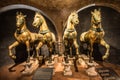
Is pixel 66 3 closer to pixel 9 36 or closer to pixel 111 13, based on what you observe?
pixel 111 13

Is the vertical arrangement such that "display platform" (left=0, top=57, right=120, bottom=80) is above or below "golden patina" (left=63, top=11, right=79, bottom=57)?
below

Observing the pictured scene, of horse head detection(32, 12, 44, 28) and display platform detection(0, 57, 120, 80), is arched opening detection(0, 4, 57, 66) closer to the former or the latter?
display platform detection(0, 57, 120, 80)

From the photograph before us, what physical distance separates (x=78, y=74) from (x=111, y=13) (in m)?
2.45

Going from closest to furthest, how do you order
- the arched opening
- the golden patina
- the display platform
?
the display platform < the golden patina < the arched opening

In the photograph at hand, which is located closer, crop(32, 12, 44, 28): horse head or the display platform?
the display platform

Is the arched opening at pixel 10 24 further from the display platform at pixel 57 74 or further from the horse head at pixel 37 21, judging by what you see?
the horse head at pixel 37 21

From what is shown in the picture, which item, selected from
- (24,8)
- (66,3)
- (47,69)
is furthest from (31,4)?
(47,69)

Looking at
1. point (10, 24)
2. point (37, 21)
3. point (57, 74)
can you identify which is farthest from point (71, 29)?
point (10, 24)

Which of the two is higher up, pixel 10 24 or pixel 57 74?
pixel 10 24

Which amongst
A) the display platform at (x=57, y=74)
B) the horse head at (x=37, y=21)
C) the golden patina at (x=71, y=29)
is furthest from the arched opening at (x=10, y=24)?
the golden patina at (x=71, y=29)

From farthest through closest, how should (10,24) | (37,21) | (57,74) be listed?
(10,24) < (37,21) < (57,74)

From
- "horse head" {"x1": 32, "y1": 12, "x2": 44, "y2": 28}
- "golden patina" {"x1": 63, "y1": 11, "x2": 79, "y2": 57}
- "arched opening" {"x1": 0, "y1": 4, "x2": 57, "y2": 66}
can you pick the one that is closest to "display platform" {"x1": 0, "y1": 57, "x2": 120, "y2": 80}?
"arched opening" {"x1": 0, "y1": 4, "x2": 57, "y2": 66}

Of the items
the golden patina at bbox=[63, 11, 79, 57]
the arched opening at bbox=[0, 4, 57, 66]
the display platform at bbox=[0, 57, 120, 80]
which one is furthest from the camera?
the arched opening at bbox=[0, 4, 57, 66]

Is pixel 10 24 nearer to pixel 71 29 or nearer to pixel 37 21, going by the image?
pixel 37 21
